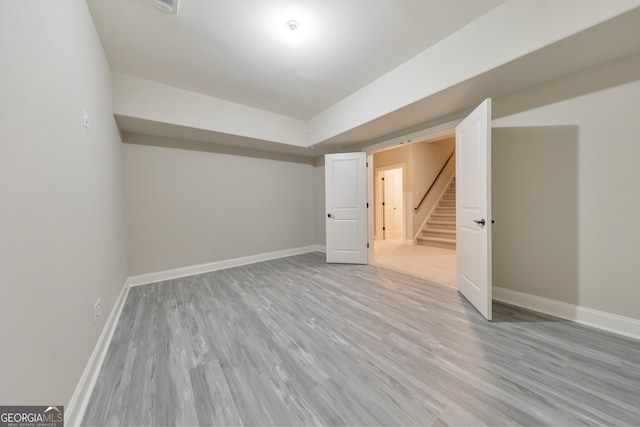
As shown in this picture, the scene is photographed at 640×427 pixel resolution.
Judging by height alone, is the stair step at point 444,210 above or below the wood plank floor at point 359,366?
above

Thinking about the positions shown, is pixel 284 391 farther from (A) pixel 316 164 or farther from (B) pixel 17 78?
(A) pixel 316 164

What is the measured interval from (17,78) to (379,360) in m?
2.47

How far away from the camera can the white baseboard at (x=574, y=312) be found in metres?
1.83

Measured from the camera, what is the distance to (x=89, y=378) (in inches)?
54.4

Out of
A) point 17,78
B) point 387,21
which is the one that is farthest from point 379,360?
point 387,21

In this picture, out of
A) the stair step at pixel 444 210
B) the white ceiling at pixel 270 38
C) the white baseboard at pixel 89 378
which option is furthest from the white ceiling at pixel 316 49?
the stair step at pixel 444 210

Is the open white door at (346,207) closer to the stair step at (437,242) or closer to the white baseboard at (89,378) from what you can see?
the stair step at (437,242)

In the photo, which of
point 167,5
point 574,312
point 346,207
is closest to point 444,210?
point 346,207

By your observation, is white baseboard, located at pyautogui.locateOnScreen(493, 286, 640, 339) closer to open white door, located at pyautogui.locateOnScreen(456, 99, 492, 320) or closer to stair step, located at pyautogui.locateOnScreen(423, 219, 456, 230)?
open white door, located at pyautogui.locateOnScreen(456, 99, 492, 320)

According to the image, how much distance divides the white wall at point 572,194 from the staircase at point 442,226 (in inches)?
121

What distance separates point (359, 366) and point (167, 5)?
127 inches

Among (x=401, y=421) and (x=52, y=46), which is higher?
(x=52, y=46)

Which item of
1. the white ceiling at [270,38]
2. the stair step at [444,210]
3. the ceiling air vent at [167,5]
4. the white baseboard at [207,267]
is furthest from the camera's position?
the stair step at [444,210]

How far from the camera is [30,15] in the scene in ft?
3.30
